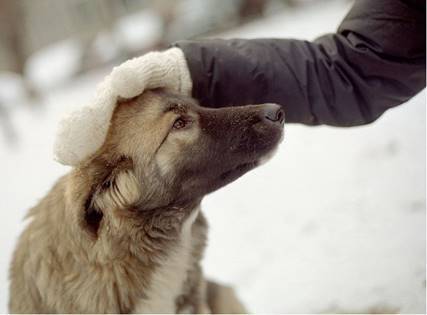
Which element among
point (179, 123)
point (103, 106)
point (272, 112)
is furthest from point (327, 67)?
point (103, 106)

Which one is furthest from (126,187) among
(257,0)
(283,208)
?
(257,0)

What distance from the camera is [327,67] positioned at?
2.57m

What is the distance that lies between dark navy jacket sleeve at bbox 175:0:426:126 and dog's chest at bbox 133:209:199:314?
0.67m

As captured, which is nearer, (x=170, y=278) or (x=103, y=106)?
(x=103, y=106)

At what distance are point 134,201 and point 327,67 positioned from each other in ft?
3.81

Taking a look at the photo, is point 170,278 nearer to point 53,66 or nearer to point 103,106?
point 103,106

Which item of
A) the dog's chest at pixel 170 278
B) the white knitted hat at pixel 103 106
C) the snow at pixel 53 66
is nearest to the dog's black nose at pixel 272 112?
the white knitted hat at pixel 103 106

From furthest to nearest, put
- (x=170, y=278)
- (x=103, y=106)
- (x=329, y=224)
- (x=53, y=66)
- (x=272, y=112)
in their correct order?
(x=53, y=66) → (x=329, y=224) → (x=170, y=278) → (x=272, y=112) → (x=103, y=106)

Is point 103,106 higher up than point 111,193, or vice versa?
point 103,106

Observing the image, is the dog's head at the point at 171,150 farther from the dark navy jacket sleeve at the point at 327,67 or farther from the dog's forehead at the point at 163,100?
the dark navy jacket sleeve at the point at 327,67

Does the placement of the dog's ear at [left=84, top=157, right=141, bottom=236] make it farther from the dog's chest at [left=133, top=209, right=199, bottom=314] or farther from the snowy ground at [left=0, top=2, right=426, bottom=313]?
the snowy ground at [left=0, top=2, right=426, bottom=313]

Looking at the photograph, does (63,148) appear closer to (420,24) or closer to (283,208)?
(420,24)

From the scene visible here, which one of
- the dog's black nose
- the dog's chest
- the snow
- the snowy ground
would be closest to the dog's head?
the dog's black nose

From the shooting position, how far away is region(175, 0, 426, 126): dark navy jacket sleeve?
8.09 ft
